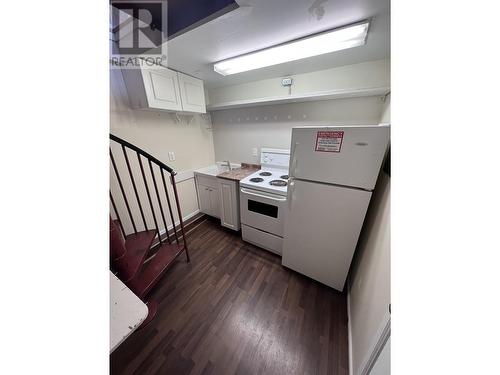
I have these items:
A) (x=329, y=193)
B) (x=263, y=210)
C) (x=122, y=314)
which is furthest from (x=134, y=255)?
(x=329, y=193)

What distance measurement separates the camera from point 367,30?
1.09 metres

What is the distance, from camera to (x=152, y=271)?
155 centimetres

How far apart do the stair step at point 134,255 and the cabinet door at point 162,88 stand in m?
1.39

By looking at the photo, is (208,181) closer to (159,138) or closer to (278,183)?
(159,138)

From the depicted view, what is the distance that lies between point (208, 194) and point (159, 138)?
1.02 meters

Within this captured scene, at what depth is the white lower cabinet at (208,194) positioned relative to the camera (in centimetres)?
239

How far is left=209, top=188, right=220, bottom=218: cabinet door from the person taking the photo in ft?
7.91

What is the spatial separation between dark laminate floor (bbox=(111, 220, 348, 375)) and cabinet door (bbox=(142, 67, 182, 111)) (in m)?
1.86

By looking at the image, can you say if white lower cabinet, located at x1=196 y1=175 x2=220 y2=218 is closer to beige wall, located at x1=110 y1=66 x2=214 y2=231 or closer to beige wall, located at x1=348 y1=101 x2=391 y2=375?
beige wall, located at x1=110 y1=66 x2=214 y2=231

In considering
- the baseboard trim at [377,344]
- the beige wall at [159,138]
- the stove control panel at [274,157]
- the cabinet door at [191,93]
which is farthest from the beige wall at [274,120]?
the baseboard trim at [377,344]

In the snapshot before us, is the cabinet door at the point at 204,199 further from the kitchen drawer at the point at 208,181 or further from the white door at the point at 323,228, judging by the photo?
the white door at the point at 323,228
